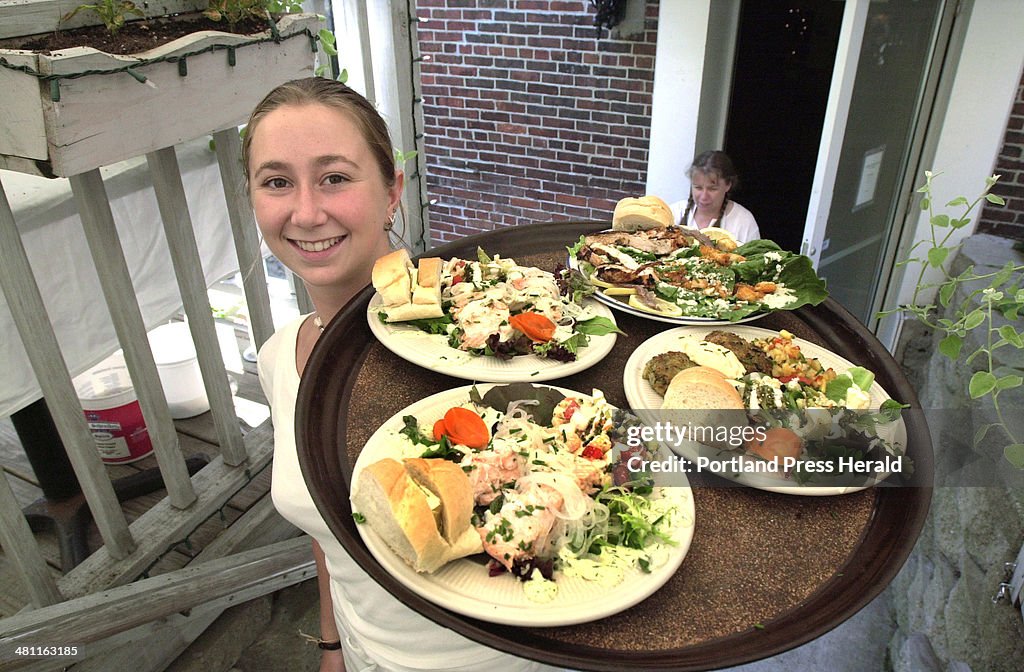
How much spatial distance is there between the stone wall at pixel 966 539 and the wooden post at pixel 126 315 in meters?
2.50

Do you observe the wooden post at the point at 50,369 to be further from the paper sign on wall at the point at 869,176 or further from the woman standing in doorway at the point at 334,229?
the paper sign on wall at the point at 869,176

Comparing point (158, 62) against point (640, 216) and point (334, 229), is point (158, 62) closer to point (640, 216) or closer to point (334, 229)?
point (334, 229)

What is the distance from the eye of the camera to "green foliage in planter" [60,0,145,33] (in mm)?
1552

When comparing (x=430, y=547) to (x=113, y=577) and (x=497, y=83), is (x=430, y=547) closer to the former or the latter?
(x=113, y=577)

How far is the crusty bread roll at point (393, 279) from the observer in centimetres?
131

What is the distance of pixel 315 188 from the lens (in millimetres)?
1354

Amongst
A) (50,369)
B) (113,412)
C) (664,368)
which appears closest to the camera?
(664,368)

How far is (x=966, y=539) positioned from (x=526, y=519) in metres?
2.16

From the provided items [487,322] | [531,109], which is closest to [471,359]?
[487,322]

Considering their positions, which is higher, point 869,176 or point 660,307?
point 660,307

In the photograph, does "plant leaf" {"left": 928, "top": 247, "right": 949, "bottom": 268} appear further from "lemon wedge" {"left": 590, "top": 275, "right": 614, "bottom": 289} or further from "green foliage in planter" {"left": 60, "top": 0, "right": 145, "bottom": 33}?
"green foliage in planter" {"left": 60, "top": 0, "right": 145, "bottom": 33}

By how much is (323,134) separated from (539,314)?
56 cm

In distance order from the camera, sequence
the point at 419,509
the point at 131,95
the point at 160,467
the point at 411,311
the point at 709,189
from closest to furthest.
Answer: the point at 419,509
the point at 411,311
the point at 131,95
the point at 160,467
the point at 709,189

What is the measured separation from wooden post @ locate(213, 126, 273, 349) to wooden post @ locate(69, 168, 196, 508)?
0.41 meters
